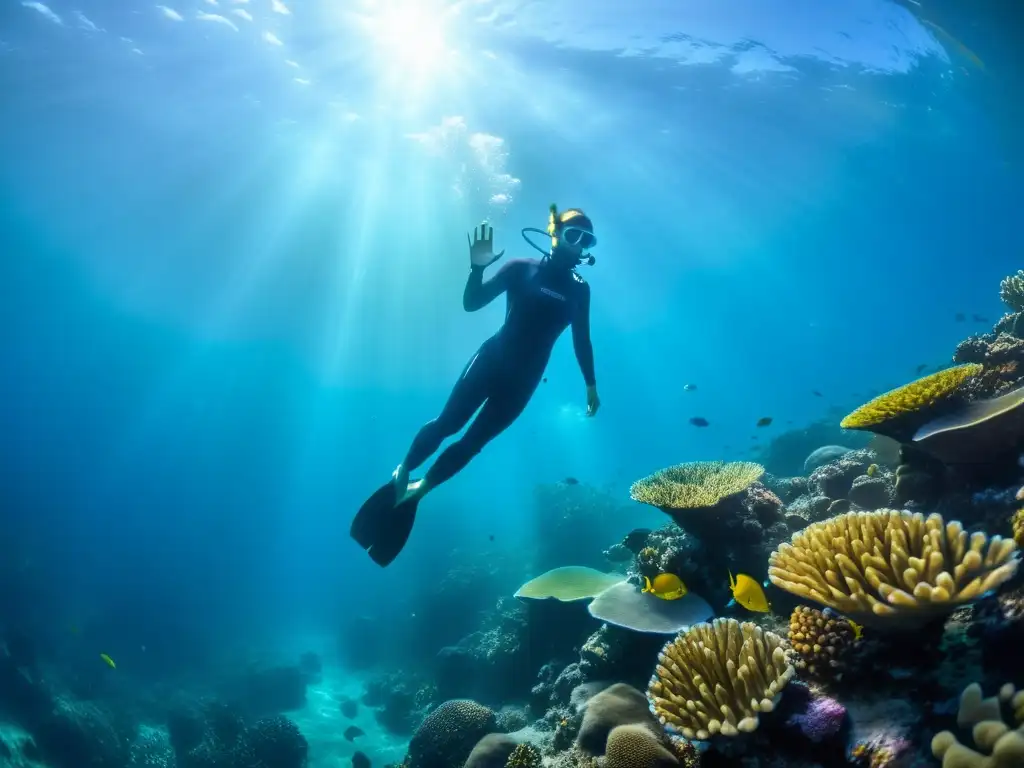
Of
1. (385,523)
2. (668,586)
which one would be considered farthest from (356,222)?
(668,586)

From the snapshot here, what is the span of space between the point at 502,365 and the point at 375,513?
2.74 metres

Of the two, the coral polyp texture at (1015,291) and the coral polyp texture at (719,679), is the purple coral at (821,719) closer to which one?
the coral polyp texture at (719,679)

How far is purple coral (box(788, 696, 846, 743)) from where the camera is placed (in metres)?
2.75

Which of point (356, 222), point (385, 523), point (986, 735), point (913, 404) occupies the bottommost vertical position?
point (986, 735)

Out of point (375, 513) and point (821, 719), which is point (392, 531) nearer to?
point (375, 513)

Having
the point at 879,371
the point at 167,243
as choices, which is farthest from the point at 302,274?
the point at 879,371

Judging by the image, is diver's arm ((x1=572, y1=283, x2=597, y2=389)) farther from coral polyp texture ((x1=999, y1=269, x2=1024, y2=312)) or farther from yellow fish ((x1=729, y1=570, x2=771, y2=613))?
coral polyp texture ((x1=999, y1=269, x2=1024, y2=312))

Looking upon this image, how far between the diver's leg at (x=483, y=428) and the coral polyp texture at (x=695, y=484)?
2033mm

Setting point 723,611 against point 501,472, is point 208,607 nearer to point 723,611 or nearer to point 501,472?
point 723,611

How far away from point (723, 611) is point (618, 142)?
81.4ft

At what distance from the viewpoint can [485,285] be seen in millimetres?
7242

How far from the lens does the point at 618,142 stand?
81.4 feet

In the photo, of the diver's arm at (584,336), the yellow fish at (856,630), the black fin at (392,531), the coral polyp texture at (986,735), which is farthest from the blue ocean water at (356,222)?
the coral polyp texture at (986,735)

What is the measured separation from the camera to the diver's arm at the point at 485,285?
6934 millimetres
